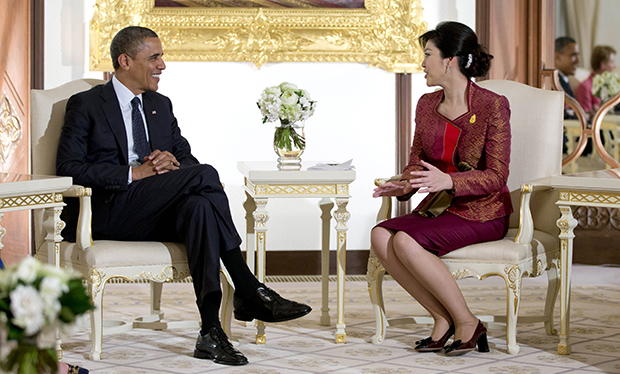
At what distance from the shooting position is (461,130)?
323 centimetres

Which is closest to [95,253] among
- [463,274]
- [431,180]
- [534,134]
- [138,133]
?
[138,133]

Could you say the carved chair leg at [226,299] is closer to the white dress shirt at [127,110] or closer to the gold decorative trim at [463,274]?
the white dress shirt at [127,110]

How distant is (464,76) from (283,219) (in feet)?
6.38

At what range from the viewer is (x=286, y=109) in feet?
11.2

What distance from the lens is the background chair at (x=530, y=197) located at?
10.2 feet

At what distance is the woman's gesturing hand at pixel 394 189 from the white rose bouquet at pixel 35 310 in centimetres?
213

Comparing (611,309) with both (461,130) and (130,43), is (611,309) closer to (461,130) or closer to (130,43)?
(461,130)

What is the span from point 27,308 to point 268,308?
1966mm

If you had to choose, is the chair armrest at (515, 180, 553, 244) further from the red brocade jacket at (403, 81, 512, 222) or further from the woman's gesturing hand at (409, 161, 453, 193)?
the woman's gesturing hand at (409, 161, 453, 193)

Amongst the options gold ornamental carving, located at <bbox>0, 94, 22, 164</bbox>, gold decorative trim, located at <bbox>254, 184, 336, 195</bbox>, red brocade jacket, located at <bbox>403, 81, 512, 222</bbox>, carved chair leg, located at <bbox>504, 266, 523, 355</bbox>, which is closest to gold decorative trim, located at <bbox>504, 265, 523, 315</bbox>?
carved chair leg, located at <bbox>504, 266, 523, 355</bbox>

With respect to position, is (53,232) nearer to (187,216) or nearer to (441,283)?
(187,216)

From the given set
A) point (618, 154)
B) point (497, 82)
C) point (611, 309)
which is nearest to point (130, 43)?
point (497, 82)

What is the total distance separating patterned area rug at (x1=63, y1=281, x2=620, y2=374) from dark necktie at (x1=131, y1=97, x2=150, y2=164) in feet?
2.84

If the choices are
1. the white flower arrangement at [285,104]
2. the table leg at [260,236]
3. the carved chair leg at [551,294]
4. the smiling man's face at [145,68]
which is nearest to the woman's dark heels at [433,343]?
the carved chair leg at [551,294]
